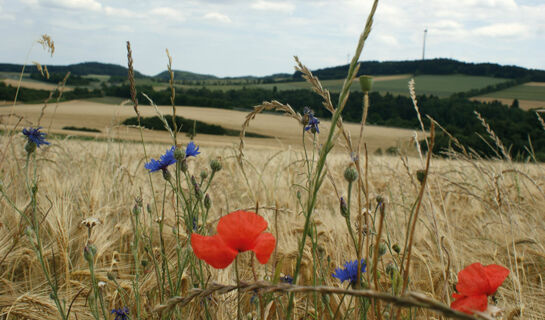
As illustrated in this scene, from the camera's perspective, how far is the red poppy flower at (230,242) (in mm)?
591

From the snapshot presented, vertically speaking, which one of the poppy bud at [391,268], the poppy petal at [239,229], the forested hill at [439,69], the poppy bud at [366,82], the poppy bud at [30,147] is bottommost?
the poppy bud at [391,268]

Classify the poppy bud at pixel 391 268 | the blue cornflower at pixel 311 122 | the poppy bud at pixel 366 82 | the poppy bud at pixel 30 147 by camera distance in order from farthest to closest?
the poppy bud at pixel 30 147
the blue cornflower at pixel 311 122
the poppy bud at pixel 391 268
the poppy bud at pixel 366 82

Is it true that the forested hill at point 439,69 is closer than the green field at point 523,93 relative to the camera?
No

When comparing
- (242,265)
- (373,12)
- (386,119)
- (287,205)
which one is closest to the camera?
(373,12)

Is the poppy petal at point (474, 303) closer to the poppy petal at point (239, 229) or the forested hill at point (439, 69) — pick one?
the poppy petal at point (239, 229)

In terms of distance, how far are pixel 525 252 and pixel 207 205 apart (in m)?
1.74

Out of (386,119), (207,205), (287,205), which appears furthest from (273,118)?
(207,205)

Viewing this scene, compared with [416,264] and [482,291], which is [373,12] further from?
[416,264]

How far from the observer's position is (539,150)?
21.0m

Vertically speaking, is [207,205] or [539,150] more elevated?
[207,205]

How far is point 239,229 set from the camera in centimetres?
59

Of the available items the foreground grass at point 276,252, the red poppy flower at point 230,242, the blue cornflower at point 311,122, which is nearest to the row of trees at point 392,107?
the foreground grass at point 276,252

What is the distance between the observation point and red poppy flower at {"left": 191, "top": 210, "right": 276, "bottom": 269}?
591 mm

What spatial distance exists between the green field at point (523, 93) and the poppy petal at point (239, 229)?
4016cm
